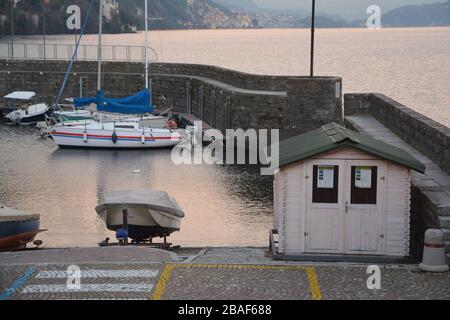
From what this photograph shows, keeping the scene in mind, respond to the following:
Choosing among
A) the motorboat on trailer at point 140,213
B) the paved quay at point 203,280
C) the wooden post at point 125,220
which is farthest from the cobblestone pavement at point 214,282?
the motorboat on trailer at point 140,213

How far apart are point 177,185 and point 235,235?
8768mm

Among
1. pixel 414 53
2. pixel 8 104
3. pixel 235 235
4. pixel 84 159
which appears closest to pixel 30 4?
pixel 414 53

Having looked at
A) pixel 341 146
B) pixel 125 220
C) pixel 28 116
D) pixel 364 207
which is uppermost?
pixel 341 146

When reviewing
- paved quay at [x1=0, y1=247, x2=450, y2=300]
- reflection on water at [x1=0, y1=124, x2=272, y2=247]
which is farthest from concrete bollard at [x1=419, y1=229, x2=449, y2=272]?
reflection on water at [x1=0, y1=124, x2=272, y2=247]

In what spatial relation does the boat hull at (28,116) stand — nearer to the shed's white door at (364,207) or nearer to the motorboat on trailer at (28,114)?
the motorboat on trailer at (28,114)

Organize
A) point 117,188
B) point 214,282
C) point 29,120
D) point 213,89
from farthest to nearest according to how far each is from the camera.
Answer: point 29,120 → point 213,89 → point 117,188 → point 214,282

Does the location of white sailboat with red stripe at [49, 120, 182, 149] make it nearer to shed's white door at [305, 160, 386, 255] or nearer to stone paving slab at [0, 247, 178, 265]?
stone paving slab at [0, 247, 178, 265]

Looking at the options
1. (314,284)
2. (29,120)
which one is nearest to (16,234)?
(314,284)

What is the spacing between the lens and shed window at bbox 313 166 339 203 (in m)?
15.4

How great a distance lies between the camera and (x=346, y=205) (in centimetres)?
1538

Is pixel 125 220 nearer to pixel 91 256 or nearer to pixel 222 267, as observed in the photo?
pixel 91 256

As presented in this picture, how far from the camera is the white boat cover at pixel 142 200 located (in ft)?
70.0

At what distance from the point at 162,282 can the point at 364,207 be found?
13.4ft

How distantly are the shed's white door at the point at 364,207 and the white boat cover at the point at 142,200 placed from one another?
7053 mm
